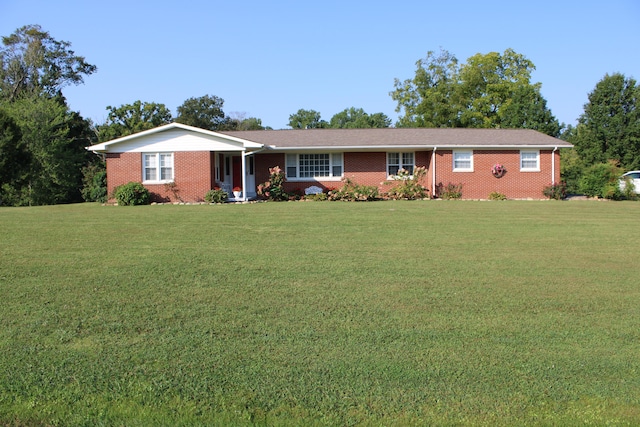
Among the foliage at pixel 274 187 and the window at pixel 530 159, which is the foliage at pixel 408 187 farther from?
the foliage at pixel 274 187

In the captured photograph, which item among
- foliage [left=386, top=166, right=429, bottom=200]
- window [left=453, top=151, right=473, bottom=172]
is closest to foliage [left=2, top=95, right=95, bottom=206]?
foliage [left=386, top=166, right=429, bottom=200]

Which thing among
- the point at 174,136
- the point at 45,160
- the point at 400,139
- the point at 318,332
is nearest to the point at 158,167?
the point at 174,136

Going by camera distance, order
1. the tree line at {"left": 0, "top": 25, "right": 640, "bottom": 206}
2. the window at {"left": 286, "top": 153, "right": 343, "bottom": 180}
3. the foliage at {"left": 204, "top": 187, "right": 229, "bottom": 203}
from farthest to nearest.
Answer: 1. the tree line at {"left": 0, "top": 25, "right": 640, "bottom": 206}
2. the window at {"left": 286, "top": 153, "right": 343, "bottom": 180}
3. the foliage at {"left": 204, "top": 187, "right": 229, "bottom": 203}

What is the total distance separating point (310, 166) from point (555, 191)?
453 inches

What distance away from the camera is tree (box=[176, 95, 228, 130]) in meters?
65.1

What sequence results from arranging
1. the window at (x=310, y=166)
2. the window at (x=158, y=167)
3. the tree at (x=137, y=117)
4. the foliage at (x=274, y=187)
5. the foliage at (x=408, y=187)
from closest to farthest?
the window at (x=158, y=167) → the foliage at (x=274, y=187) → the foliage at (x=408, y=187) → the window at (x=310, y=166) → the tree at (x=137, y=117)

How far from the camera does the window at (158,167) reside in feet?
82.0

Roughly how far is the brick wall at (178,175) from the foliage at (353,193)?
5510mm

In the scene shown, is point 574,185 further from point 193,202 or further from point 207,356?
point 207,356

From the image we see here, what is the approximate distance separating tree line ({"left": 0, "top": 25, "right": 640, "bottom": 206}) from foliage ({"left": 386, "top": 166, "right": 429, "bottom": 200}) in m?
8.12

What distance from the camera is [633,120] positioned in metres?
37.7

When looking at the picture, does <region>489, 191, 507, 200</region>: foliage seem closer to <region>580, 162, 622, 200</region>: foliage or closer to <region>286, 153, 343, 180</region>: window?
<region>580, 162, 622, 200</region>: foliage

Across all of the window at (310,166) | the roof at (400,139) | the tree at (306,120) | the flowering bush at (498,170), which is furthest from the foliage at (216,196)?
the tree at (306,120)

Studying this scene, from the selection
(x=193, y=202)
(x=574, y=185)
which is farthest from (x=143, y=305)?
(x=574, y=185)
